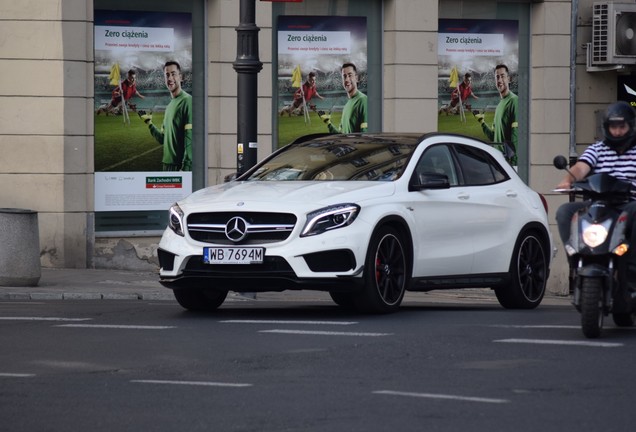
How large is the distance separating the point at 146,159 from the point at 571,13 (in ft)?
24.1

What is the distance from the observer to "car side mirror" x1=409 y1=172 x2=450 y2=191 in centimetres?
1238

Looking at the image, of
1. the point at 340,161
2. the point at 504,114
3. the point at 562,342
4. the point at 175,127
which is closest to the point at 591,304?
the point at 562,342

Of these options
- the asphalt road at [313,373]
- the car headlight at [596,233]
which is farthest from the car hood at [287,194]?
the car headlight at [596,233]

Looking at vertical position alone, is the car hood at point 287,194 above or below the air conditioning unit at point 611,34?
below

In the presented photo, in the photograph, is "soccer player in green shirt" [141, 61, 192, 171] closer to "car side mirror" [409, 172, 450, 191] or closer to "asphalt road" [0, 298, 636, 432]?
"car side mirror" [409, 172, 450, 191]

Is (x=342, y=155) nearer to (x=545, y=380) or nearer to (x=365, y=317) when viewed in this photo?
(x=365, y=317)

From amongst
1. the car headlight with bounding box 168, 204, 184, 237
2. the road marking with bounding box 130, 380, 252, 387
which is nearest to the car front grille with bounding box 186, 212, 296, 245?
the car headlight with bounding box 168, 204, 184, 237

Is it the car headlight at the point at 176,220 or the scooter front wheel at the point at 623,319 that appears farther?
the car headlight at the point at 176,220

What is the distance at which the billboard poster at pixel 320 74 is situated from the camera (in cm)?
2181

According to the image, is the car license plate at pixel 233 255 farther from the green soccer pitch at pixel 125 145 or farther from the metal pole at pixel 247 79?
the green soccer pitch at pixel 125 145

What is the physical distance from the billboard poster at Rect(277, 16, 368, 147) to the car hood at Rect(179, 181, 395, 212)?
9525mm

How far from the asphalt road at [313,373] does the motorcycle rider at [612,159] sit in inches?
31.3

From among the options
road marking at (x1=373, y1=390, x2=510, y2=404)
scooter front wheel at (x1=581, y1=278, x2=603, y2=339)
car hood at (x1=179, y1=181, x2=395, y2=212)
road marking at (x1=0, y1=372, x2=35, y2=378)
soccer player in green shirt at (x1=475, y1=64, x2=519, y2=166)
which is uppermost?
soccer player in green shirt at (x1=475, y1=64, x2=519, y2=166)

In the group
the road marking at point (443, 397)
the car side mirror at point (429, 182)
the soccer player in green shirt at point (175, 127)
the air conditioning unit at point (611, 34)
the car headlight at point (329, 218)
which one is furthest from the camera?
the air conditioning unit at point (611, 34)
